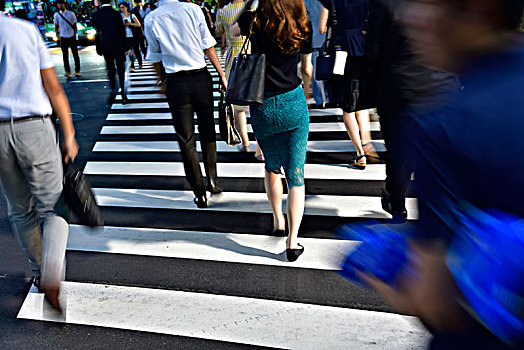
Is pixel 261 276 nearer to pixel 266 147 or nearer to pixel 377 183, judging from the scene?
pixel 266 147

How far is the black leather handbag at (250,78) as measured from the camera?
9.76 feet

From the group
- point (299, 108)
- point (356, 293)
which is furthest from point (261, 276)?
point (299, 108)

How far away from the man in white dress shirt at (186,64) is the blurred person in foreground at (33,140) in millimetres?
1467

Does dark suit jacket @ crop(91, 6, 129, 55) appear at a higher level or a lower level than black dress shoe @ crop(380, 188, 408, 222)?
higher

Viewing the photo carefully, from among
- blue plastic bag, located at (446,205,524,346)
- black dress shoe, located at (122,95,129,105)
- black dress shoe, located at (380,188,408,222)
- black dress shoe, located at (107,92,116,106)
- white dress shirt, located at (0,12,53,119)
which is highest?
white dress shirt, located at (0,12,53,119)

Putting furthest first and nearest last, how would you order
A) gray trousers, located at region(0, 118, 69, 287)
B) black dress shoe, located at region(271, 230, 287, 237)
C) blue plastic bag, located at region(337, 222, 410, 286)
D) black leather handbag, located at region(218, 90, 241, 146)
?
black leather handbag, located at region(218, 90, 241, 146) → black dress shoe, located at region(271, 230, 287, 237) → gray trousers, located at region(0, 118, 69, 287) → blue plastic bag, located at region(337, 222, 410, 286)

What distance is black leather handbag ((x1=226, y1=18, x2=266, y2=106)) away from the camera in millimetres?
2975

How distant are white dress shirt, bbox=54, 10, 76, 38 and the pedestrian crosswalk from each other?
8272 mm

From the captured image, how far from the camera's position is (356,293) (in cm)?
308

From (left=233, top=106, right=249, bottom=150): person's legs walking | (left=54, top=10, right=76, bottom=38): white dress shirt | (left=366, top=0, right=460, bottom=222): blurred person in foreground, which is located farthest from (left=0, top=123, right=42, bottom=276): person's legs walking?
(left=54, top=10, right=76, bottom=38): white dress shirt

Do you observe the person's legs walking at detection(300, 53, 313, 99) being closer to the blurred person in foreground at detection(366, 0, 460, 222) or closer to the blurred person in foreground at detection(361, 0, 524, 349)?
the blurred person in foreground at detection(366, 0, 460, 222)

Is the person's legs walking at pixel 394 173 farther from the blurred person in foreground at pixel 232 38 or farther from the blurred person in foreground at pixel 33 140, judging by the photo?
the blurred person in foreground at pixel 33 140

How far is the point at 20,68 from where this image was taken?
2.52 meters

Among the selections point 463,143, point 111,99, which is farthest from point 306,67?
point 463,143
